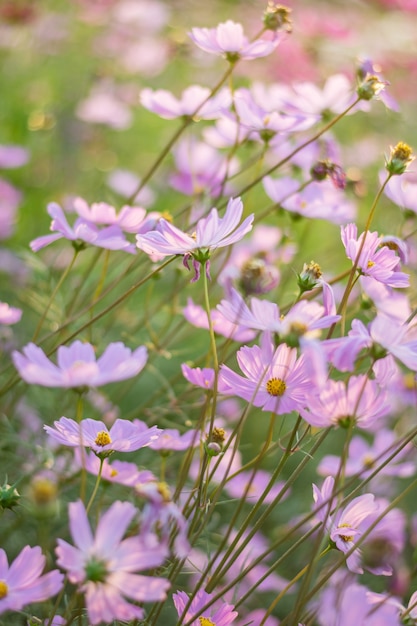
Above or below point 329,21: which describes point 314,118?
above

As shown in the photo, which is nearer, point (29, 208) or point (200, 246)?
point (200, 246)

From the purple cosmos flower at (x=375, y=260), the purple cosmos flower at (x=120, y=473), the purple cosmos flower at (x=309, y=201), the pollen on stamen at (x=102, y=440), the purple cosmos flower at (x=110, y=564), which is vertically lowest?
the purple cosmos flower at (x=120, y=473)

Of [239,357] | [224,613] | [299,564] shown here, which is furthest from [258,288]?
[299,564]

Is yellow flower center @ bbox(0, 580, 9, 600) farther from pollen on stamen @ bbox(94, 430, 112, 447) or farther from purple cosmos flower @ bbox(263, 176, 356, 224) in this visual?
purple cosmos flower @ bbox(263, 176, 356, 224)

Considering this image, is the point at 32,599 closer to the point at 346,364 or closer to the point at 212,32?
the point at 346,364

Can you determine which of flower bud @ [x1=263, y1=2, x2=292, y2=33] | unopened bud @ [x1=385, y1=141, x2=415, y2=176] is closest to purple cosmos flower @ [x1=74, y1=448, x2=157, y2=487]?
unopened bud @ [x1=385, y1=141, x2=415, y2=176]

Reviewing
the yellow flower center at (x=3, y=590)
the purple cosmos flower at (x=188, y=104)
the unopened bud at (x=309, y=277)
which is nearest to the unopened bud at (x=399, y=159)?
the unopened bud at (x=309, y=277)

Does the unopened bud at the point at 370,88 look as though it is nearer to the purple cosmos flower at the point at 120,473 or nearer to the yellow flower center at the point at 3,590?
the purple cosmos flower at the point at 120,473
